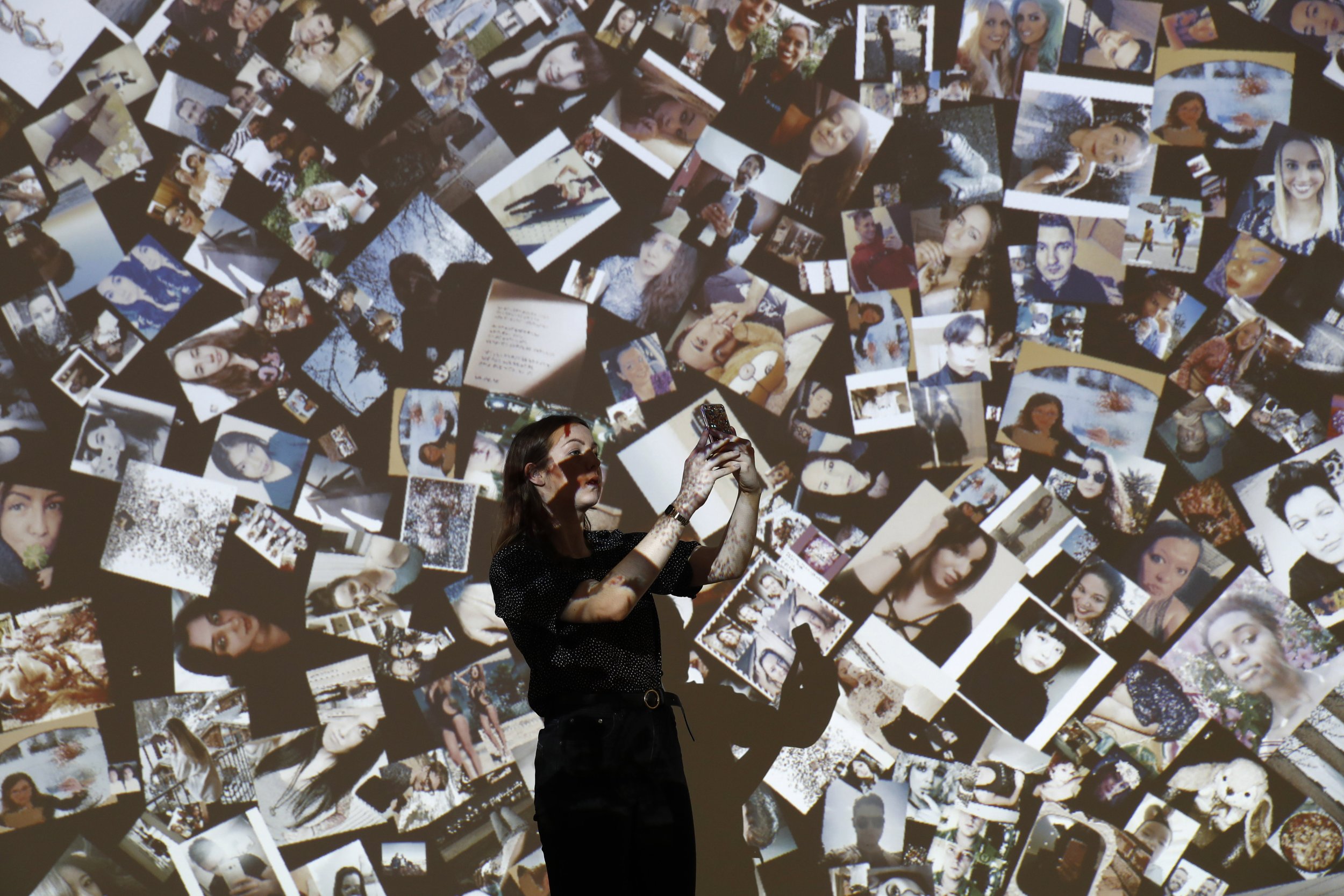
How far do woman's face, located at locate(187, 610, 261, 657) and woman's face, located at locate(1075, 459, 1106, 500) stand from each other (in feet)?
5.46

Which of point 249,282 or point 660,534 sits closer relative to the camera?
point 660,534

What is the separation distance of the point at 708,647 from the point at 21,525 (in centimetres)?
144

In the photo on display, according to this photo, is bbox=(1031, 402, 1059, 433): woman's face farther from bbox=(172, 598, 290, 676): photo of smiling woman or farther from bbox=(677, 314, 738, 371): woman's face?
bbox=(172, 598, 290, 676): photo of smiling woman

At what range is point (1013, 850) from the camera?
1.81 m

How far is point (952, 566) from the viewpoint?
5.97ft

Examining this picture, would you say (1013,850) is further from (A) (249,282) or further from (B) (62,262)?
(B) (62,262)

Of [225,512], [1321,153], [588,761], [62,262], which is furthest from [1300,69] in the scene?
[62,262]

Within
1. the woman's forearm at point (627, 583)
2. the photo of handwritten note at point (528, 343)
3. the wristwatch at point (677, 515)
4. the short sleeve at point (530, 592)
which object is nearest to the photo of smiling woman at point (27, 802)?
the photo of handwritten note at point (528, 343)

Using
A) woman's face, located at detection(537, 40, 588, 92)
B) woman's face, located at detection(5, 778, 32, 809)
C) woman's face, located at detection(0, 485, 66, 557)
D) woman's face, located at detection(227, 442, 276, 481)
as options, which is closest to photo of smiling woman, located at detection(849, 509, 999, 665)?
woman's face, located at detection(537, 40, 588, 92)

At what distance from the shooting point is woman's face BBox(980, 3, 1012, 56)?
183 centimetres

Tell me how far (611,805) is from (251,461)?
1.11 meters

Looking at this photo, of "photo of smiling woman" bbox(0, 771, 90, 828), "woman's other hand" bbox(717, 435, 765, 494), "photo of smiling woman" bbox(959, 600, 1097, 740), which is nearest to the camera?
"woman's other hand" bbox(717, 435, 765, 494)

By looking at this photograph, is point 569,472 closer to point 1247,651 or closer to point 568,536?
point 568,536

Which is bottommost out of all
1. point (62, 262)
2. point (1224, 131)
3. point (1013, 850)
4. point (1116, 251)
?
point (1013, 850)
